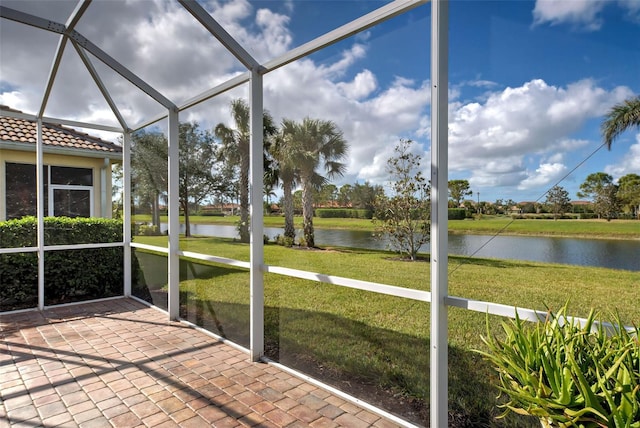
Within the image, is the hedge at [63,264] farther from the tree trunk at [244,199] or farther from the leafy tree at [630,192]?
the leafy tree at [630,192]

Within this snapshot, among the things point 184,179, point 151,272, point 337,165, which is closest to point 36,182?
point 151,272

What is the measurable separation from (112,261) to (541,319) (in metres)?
6.37

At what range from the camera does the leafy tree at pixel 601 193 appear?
1885 millimetres

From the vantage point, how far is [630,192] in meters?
1.80

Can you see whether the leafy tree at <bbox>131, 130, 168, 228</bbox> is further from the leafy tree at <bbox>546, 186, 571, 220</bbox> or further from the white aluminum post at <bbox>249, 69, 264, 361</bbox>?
the leafy tree at <bbox>546, 186, 571, 220</bbox>

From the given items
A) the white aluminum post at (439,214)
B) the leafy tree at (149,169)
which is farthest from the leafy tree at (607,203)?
the leafy tree at (149,169)

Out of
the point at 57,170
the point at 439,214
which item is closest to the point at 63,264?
the point at 57,170

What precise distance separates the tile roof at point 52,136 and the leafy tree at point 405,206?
5.27 metres

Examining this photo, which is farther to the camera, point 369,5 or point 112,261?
point 112,261

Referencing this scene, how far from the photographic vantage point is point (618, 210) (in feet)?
6.12

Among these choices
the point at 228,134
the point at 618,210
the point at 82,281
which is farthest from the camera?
the point at 82,281

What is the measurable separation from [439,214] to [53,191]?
5.89 metres

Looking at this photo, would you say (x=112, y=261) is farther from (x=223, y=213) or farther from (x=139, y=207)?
(x=223, y=213)

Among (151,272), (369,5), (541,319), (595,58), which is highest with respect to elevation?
(369,5)
